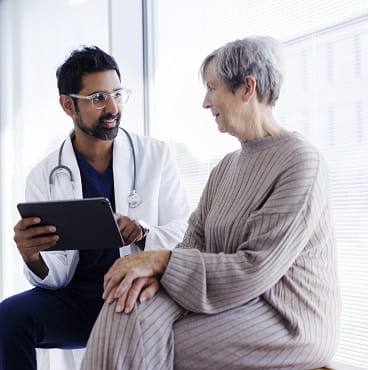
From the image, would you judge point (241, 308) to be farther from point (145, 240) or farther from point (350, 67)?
point (350, 67)

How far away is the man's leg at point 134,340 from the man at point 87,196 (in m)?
0.51

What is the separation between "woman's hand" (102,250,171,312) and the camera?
112cm

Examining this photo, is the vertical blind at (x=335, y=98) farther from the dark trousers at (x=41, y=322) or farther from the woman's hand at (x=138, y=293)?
the dark trousers at (x=41, y=322)

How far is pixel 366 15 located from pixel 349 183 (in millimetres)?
469

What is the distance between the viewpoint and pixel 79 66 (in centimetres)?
181

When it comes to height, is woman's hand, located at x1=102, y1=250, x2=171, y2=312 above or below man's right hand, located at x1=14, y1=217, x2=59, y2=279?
below

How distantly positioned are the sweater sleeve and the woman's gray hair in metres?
0.29

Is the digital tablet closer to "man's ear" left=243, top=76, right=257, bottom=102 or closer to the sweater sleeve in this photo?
the sweater sleeve

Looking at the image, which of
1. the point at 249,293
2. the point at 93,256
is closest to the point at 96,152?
the point at 93,256

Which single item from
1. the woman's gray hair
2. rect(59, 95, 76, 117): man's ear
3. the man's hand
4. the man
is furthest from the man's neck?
the woman's gray hair

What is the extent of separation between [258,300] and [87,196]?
0.80 m

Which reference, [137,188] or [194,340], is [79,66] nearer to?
[137,188]

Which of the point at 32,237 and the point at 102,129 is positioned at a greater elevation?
the point at 102,129

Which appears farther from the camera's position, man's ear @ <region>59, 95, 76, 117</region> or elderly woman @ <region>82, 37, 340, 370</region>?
man's ear @ <region>59, 95, 76, 117</region>
